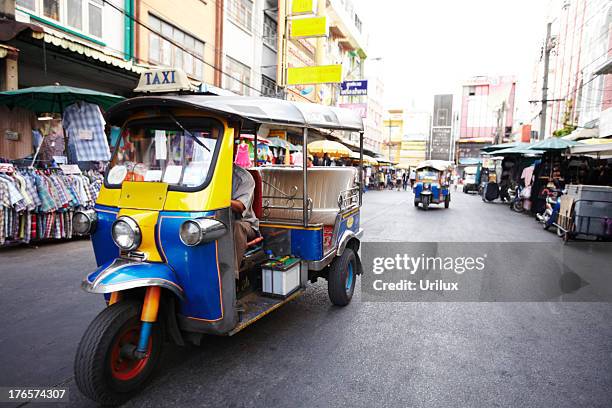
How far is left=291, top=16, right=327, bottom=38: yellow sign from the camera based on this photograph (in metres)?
18.9

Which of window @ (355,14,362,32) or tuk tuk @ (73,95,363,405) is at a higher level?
window @ (355,14,362,32)

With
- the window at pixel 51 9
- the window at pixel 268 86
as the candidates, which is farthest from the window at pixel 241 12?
the window at pixel 51 9

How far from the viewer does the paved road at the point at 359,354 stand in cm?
303

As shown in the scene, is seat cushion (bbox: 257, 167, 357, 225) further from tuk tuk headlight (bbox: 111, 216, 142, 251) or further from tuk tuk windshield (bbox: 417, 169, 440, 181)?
tuk tuk windshield (bbox: 417, 169, 440, 181)

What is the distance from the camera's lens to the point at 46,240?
800 centimetres

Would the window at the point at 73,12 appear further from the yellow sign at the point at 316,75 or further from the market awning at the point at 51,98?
the yellow sign at the point at 316,75

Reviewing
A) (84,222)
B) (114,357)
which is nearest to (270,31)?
(84,222)

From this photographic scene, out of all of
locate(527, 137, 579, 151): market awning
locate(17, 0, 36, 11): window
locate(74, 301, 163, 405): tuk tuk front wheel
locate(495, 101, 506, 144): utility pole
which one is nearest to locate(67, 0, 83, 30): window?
locate(17, 0, 36, 11): window

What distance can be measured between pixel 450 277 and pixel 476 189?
3444 cm

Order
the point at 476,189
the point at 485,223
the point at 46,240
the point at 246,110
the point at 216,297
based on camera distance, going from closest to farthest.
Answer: the point at 216,297 < the point at 246,110 < the point at 46,240 < the point at 485,223 < the point at 476,189

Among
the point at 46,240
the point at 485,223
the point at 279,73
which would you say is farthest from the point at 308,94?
the point at 46,240

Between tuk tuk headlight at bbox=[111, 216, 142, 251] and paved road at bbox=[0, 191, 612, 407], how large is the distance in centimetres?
110

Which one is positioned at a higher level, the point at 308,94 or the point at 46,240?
the point at 308,94

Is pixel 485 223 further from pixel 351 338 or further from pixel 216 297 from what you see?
pixel 216 297
